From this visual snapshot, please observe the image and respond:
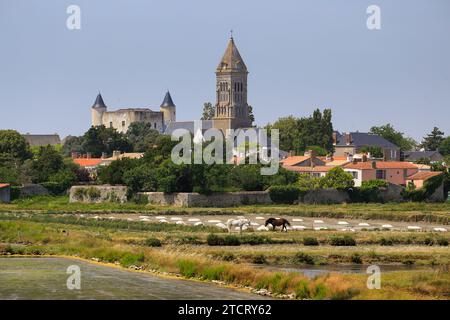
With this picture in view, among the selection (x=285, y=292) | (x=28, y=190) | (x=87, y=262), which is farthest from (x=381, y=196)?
(x=285, y=292)

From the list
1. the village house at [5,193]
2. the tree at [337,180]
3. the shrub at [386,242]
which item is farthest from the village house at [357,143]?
the shrub at [386,242]

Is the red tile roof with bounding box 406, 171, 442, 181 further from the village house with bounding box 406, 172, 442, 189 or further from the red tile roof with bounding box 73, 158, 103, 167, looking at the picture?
the red tile roof with bounding box 73, 158, 103, 167

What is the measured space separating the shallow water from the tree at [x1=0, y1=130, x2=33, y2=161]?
9194 centimetres

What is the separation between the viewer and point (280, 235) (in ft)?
217

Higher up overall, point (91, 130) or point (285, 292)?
point (91, 130)

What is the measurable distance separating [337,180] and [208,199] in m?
15.4

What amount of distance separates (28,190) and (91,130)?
58.1 meters

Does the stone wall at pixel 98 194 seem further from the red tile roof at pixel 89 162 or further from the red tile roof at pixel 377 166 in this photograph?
the red tile roof at pixel 89 162

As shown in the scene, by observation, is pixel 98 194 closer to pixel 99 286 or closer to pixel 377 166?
pixel 377 166

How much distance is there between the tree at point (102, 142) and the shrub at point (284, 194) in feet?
215

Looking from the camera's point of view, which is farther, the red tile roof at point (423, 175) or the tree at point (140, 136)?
the tree at point (140, 136)

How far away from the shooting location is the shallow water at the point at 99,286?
4047cm

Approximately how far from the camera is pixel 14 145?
14400 cm
